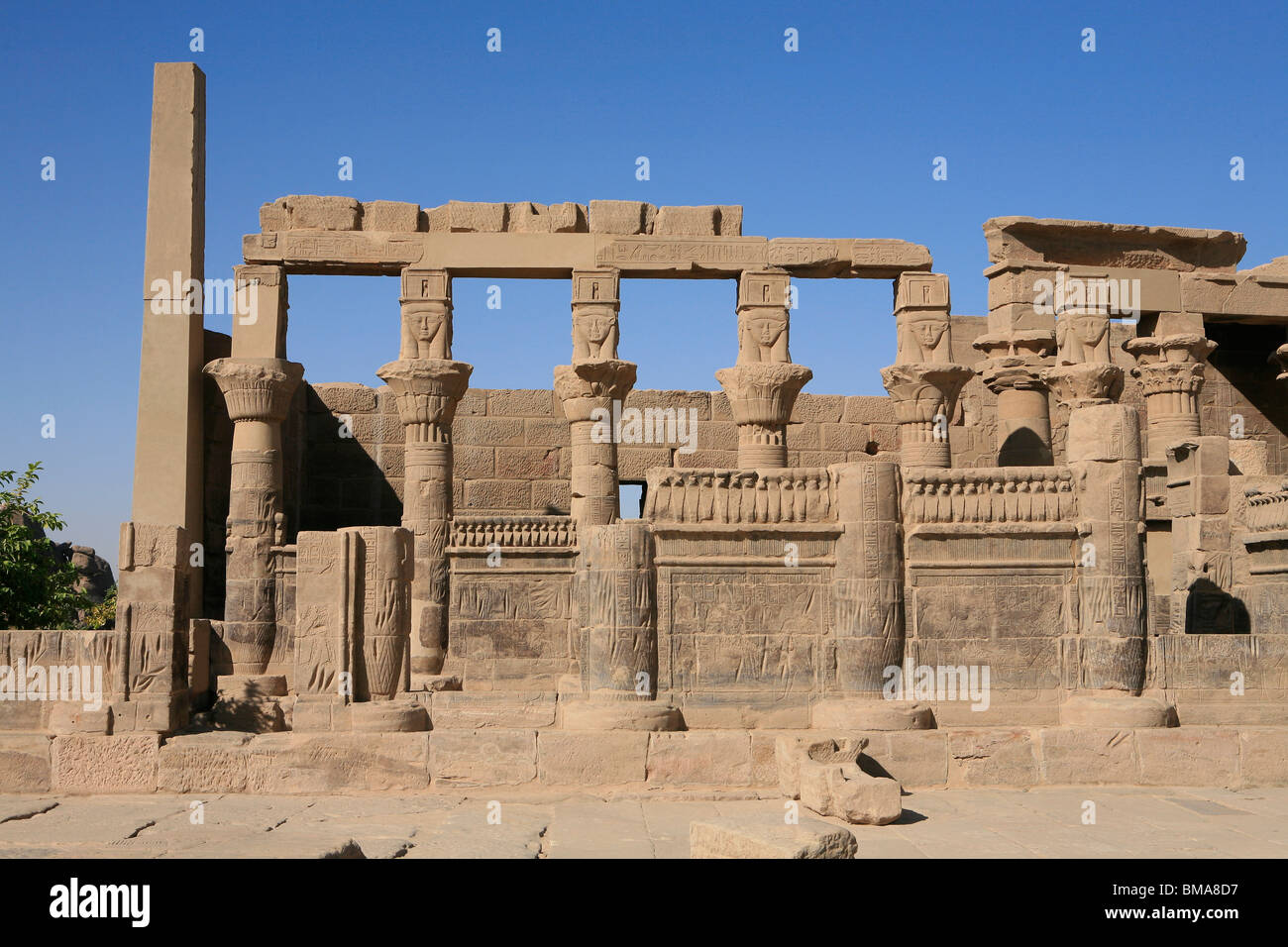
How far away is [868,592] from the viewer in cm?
954

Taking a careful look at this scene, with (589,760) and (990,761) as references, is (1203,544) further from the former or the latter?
(589,760)

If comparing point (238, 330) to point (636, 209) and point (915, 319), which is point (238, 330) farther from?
point (915, 319)

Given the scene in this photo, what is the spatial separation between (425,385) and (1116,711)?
10047 mm

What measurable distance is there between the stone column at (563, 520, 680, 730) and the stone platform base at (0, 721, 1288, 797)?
47cm

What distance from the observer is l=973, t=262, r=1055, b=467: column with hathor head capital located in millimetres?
18312

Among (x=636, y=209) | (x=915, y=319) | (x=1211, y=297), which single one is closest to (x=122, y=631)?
(x=636, y=209)

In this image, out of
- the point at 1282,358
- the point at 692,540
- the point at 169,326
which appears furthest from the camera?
the point at 1282,358

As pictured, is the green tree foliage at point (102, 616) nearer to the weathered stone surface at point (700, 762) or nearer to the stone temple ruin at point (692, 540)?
the stone temple ruin at point (692, 540)

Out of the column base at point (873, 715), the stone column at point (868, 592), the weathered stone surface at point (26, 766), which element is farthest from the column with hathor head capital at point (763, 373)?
the weathered stone surface at point (26, 766)

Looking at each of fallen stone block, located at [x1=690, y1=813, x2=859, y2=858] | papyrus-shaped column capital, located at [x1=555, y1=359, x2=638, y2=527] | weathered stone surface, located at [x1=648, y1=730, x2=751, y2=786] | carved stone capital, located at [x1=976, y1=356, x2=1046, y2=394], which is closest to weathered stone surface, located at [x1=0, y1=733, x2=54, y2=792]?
weathered stone surface, located at [x1=648, y1=730, x2=751, y2=786]

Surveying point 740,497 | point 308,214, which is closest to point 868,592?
point 740,497

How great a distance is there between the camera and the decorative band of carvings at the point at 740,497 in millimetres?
9781

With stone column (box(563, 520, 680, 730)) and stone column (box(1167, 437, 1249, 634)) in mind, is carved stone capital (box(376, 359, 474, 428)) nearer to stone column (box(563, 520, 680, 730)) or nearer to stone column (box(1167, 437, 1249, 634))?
stone column (box(563, 520, 680, 730))

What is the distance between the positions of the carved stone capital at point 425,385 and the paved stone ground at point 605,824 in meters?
8.51
